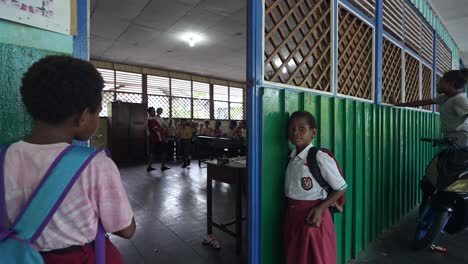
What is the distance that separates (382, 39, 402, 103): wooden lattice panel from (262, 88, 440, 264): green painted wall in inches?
7.4

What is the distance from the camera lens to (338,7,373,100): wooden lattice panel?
6.59 ft

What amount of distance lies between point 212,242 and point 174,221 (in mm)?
729

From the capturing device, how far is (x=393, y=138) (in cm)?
271

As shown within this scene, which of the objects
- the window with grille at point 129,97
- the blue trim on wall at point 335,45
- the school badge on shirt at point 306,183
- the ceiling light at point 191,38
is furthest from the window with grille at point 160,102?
the school badge on shirt at point 306,183

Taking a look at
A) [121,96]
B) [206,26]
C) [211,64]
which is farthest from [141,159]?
[206,26]

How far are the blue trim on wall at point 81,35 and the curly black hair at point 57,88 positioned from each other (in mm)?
325

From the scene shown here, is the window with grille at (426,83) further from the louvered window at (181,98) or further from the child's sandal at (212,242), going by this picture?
the louvered window at (181,98)

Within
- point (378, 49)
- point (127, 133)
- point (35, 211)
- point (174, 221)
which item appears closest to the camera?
point (35, 211)

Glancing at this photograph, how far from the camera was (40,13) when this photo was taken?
0.81 m

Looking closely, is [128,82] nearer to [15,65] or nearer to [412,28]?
[412,28]

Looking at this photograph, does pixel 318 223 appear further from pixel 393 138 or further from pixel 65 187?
pixel 393 138

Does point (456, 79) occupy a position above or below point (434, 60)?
below

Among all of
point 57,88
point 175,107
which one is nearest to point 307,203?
point 57,88

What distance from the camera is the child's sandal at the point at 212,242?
2.23m
